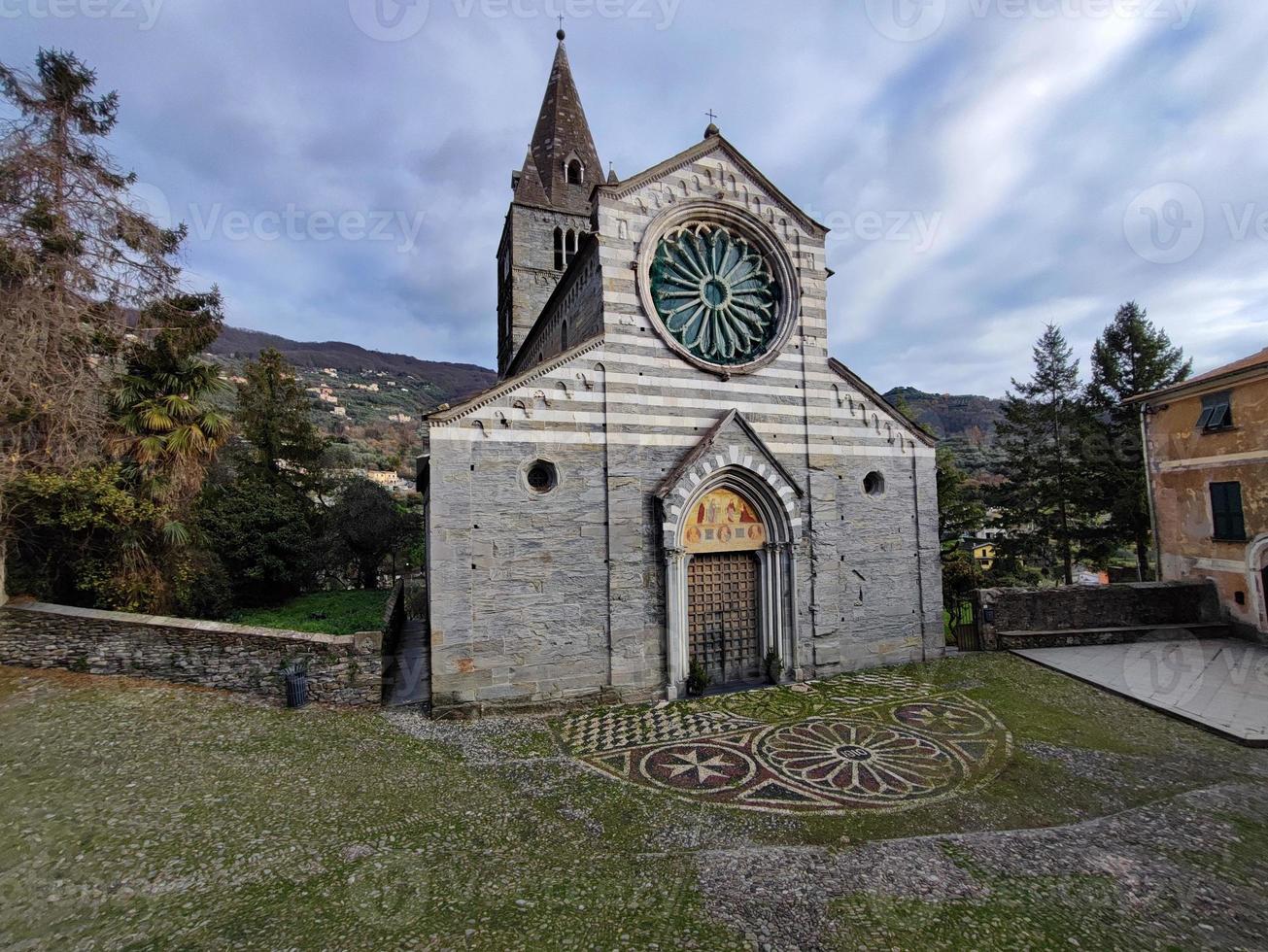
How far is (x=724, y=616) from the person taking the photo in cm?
1281

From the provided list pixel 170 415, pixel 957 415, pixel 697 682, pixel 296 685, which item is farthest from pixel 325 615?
pixel 957 415

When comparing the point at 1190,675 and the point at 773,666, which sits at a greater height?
the point at 773,666

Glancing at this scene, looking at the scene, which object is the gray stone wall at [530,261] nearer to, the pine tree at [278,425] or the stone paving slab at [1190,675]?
the pine tree at [278,425]

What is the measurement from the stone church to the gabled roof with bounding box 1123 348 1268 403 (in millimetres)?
9068

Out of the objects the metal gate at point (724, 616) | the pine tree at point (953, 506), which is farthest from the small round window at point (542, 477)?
the pine tree at point (953, 506)

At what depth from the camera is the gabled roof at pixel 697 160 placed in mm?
A: 12500

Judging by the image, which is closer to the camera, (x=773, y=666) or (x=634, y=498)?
(x=634, y=498)

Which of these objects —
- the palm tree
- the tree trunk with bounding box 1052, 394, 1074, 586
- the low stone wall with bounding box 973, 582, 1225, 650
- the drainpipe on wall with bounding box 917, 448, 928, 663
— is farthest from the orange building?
the palm tree

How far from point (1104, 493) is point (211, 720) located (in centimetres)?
3167

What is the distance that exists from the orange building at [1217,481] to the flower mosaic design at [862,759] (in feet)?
44.7

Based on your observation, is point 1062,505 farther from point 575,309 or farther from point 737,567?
point 575,309

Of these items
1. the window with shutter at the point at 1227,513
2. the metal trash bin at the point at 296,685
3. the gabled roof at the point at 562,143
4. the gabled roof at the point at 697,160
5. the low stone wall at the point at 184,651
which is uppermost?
the gabled roof at the point at 562,143

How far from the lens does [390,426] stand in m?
91.9

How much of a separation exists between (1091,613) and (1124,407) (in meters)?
13.3
